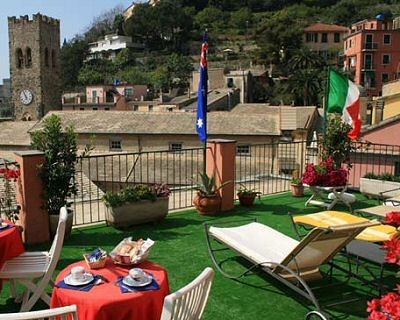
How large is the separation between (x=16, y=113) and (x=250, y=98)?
1207 inches

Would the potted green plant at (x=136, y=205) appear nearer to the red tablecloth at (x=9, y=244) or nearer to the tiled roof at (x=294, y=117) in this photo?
the red tablecloth at (x=9, y=244)

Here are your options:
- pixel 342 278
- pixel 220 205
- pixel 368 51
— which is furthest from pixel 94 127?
pixel 368 51

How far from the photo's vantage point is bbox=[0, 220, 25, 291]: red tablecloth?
4.40 meters

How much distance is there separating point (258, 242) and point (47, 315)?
3.36 meters

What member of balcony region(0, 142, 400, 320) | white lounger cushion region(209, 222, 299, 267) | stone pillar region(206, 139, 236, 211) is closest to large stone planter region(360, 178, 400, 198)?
balcony region(0, 142, 400, 320)

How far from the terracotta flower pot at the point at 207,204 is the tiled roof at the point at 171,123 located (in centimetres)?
2261

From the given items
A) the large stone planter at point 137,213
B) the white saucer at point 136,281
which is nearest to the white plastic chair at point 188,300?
the white saucer at point 136,281

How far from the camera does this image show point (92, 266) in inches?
147

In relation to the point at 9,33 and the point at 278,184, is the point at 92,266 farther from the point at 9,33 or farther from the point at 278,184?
the point at 9,33

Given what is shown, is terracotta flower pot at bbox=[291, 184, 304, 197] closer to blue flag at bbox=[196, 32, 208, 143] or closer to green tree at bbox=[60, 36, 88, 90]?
blue flag at bbox=[196, 32, 208, 143]

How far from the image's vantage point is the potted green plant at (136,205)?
23.9ft

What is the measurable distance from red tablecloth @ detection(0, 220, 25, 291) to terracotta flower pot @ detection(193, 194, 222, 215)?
408 centimetres

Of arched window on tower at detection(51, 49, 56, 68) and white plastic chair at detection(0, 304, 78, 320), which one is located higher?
arched window on tower at detection(51, 49, 56, 68)

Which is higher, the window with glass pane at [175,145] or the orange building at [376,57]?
the orange building at [376,57]
